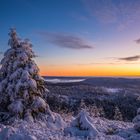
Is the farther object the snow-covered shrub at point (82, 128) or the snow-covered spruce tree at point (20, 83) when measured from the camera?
the snow-covered spruce tree at point (20, 83)

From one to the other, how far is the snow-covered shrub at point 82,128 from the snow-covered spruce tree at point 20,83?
5.68m

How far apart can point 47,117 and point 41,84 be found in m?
3.29

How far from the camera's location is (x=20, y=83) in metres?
20.4

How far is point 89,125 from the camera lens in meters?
15.3

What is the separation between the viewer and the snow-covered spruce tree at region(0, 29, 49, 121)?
2042 centimetres

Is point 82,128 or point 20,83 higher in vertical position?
point 20,83

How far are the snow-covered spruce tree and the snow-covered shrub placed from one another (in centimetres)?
568

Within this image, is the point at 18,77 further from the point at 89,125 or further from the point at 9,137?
the point at 9,137

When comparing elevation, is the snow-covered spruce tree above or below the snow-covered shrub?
above

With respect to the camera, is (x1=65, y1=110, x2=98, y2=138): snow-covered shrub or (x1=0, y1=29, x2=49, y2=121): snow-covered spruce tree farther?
(x1=0, y1=29, x2=49, y2=121): snow-covered spruce tree

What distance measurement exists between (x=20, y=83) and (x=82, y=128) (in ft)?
25.5

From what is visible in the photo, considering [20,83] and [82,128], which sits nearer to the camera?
[82,128]

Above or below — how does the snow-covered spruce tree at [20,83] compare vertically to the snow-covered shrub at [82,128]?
above

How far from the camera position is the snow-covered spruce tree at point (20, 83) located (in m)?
20.4
